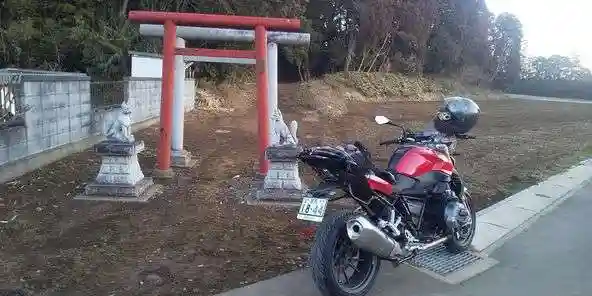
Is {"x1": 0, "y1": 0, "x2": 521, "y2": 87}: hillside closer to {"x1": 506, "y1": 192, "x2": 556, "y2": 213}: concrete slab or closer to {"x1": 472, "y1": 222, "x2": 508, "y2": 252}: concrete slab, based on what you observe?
{"x1": 506, "y1": 192, "x2": 556, "y2": 213}: concrete slab

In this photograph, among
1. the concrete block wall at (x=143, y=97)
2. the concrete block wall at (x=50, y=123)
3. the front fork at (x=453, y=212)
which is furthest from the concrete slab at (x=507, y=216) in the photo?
the concrete block wall at (x=143, y=97)

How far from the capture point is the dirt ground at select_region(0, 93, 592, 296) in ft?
12.6

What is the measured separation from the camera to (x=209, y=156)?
9.09m

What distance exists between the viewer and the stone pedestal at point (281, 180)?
6.12 meters

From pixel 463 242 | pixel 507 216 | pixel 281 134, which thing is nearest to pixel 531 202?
pixel 507 216

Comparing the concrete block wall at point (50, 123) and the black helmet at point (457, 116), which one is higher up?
the black helmet at point (457, 116)

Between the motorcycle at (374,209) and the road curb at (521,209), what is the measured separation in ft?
2.60

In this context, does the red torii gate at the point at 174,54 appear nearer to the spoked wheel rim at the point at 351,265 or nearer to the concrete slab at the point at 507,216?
the concrete slab at the point at 507,216

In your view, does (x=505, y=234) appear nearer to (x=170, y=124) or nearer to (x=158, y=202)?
(x=158, y=202)

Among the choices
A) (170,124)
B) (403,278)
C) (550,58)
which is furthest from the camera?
(550,58)

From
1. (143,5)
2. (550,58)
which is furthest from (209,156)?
(550,58)

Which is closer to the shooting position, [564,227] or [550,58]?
[564,227]

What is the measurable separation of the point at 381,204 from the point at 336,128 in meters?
10.8

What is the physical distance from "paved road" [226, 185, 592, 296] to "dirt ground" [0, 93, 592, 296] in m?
0.31
